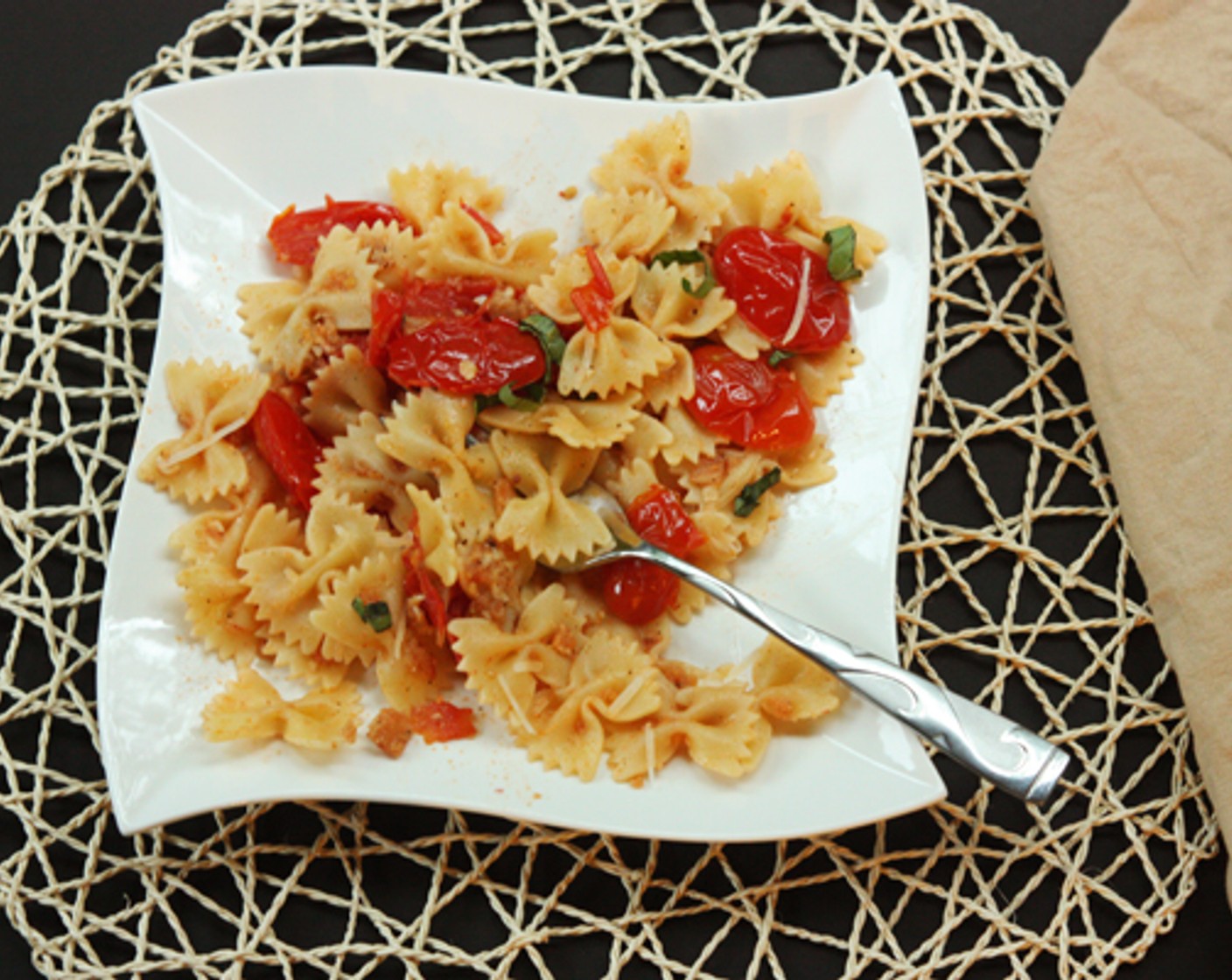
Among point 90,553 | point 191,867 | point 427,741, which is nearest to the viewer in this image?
point 427,741

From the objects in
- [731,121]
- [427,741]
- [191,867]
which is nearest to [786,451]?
[731,121]

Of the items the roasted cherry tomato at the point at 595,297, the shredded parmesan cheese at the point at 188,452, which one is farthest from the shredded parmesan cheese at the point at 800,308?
the shredded parmesan cheese at the point at 188,452

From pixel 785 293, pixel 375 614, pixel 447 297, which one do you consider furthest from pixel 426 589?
pixel 785 293

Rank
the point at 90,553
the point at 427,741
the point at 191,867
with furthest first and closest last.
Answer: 1. the point at 90,553
2. the point at 191,867
3. the point at 427,741

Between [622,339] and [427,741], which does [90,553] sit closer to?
[427,741]

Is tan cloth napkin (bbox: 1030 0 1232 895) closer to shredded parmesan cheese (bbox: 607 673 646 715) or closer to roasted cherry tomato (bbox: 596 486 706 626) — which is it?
roasted cherry tomato (bbox: 596 486 706 626)

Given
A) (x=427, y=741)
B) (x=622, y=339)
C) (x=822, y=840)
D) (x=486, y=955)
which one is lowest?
(x=486, y=955)

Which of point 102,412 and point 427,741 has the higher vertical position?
point 102,412

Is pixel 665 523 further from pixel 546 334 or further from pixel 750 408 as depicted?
pixel 546 334
